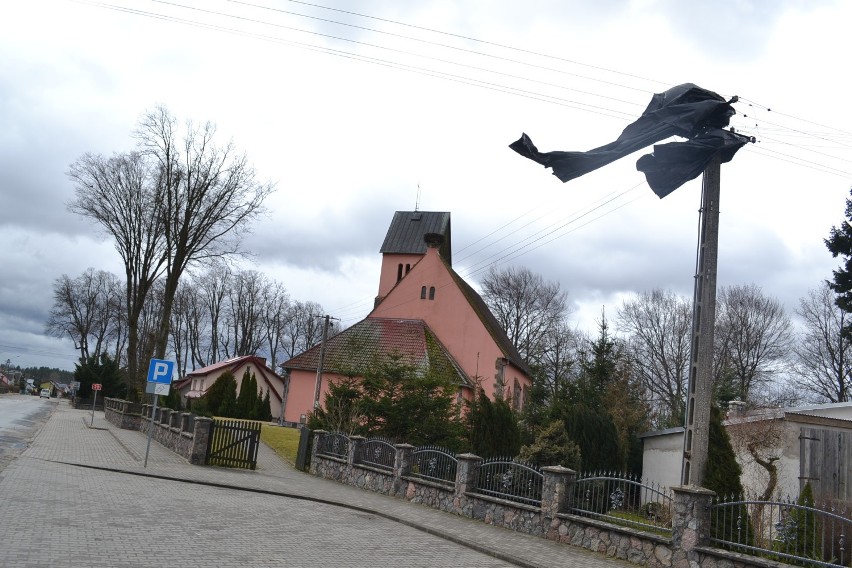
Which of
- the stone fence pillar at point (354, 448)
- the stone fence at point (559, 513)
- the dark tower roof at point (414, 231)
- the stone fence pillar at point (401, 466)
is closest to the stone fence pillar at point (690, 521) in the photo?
the stone fence at point (559, 513)

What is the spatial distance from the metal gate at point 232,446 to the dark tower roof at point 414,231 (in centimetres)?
2862

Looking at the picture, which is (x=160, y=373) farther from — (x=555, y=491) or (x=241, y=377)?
(x=241, y=377)

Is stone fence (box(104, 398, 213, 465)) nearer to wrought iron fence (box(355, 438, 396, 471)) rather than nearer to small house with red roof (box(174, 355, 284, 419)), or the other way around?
wrought iron fence (box(355, 438, 396, 471))

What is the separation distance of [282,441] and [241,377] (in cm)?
2837

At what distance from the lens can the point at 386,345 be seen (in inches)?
1383

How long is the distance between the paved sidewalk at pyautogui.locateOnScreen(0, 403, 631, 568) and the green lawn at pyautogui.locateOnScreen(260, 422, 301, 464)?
1.27 feet

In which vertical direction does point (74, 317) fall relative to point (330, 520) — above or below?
above

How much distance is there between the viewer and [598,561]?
10195 mm

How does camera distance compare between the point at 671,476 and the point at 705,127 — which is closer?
the point at 705,127

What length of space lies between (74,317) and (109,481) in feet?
196

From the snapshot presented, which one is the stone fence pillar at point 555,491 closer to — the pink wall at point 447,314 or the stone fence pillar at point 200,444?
the stone fence pillar at point 200,444

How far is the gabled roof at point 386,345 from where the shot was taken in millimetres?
33719

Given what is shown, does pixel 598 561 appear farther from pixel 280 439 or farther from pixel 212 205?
pixel 212 205

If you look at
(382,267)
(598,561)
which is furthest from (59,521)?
(382,267)
